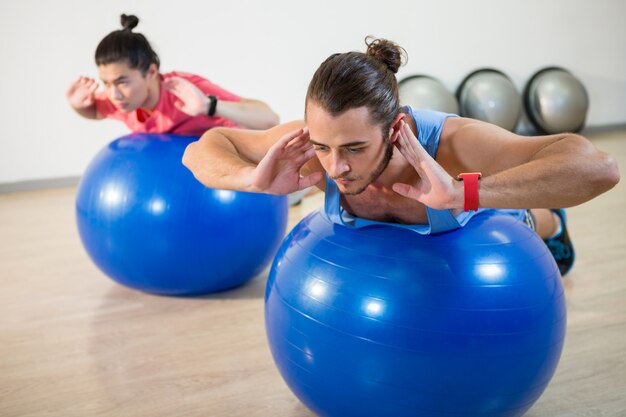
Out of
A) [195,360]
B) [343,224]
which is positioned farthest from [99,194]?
[343,224]

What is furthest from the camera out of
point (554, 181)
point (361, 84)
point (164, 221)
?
point (164, 221)

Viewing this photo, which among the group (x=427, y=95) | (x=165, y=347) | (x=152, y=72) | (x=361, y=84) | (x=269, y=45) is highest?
(x=361, y=84)

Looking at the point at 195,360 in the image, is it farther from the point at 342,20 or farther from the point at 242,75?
the point at 342,20

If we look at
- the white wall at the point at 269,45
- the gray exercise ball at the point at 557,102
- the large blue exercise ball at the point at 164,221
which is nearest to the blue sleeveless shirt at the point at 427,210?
the large blue exercise ball at the point at 164,221

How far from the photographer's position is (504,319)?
149 centimetres

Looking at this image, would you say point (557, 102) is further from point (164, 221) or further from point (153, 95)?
point (164, 221)

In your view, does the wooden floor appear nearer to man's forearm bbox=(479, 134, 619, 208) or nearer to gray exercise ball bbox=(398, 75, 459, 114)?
man's forearm bbox=(479, 134, 619, 208)

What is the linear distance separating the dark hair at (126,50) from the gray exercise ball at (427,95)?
2.81m

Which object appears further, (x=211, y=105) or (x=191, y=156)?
(x=211, y=105)

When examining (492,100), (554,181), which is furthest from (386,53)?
(492,100)

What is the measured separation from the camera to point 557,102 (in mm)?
5598

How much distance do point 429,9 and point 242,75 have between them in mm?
1674

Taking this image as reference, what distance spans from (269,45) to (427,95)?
1217mm

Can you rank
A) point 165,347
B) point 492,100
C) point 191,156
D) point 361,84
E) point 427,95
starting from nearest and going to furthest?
point 361,84 → point 191,156 → point 165,347 → point 427,95 → point 492,100
